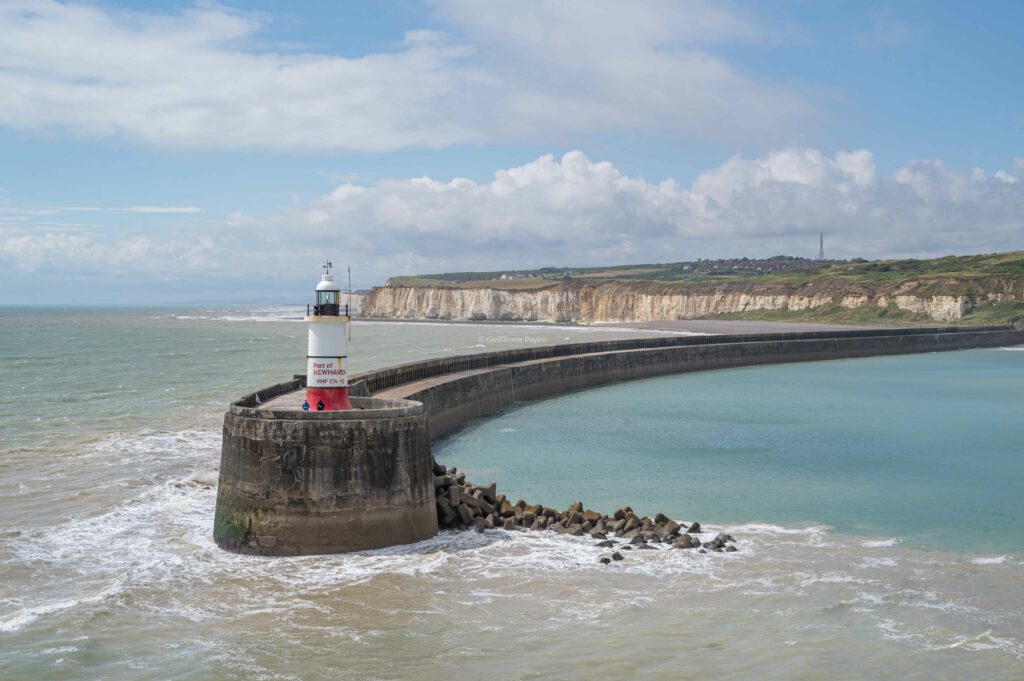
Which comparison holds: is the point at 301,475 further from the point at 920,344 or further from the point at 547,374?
the point at 920,344

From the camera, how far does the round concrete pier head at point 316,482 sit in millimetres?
14039

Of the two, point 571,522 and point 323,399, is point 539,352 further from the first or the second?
point 323,399

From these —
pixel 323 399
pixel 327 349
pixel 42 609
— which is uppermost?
pixel 327 349

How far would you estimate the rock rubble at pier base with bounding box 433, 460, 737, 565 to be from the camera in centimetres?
1505

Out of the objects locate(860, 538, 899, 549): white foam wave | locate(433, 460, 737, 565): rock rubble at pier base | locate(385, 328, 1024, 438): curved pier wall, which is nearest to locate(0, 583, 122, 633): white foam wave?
locate(433, 460, 737, 565): rock rubble at pier base

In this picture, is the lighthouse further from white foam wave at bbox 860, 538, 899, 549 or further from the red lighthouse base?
white foam wave at bbox 860, 538, 899, 549

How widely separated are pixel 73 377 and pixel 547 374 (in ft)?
77.0

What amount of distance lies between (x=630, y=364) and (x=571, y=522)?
107 feet

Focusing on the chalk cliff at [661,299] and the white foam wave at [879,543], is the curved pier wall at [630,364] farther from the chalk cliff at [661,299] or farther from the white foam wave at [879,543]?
the chalk cliff at [661,299]

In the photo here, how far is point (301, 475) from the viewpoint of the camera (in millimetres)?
14000

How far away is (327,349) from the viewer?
15000 millimetres

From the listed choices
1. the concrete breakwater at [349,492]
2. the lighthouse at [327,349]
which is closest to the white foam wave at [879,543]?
the concrete breakwater at [349,492]

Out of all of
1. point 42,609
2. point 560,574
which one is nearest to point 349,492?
point 560,574

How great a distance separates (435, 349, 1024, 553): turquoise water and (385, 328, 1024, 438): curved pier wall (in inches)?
38.5
